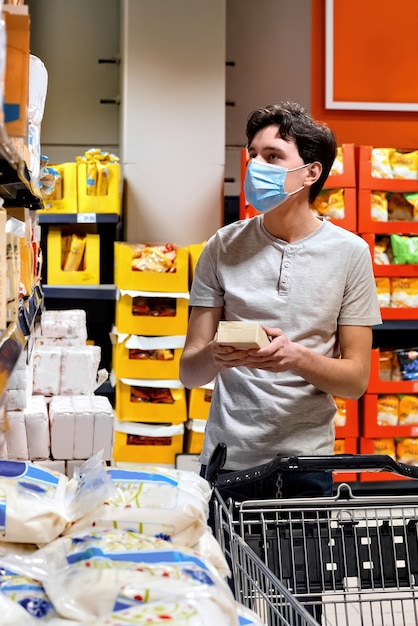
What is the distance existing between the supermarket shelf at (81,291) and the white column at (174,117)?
0.48 meters

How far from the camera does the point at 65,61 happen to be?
22.1 feet

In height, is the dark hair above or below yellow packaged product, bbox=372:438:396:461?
above

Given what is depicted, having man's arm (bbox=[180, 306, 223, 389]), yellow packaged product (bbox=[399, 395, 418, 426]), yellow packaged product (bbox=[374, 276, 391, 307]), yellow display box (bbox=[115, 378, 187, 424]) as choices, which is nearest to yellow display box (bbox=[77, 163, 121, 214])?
yellow display box (bbox=[115, 378, 187, 424])

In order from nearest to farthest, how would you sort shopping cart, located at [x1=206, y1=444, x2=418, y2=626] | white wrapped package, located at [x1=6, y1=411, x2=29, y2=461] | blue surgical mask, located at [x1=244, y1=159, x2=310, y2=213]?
shopping cart, located at [x1=206, y1=444, x2=418, y2=626]
blue surgical mask, located at [x1=244, y1=159, x2=310, y2=213]
white wrapped package, located at [x1=6, y1=411, x2=29, y2=461]

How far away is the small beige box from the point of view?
75.5 inches

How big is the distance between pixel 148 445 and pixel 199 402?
43 centimetres

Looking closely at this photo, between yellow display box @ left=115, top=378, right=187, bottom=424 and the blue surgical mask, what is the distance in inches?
120

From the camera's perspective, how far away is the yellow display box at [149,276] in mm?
5199

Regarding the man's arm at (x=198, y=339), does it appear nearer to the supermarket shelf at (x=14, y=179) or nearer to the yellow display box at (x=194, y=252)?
the supermarket shelf at (x=14, y=179)

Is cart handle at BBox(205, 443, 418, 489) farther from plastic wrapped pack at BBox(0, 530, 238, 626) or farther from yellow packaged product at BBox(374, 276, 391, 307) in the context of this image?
yellow packaged product at BBox(374, 276, 391, 307)

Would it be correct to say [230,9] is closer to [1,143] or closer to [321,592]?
[321,592]

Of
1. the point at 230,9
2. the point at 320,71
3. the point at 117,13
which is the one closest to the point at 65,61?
the point at 117,13

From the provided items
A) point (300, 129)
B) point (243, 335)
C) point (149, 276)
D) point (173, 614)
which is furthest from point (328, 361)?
point (149, 276)

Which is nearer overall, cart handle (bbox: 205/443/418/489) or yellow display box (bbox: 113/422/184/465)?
cart handle (bbox: 205/443/418/489)
